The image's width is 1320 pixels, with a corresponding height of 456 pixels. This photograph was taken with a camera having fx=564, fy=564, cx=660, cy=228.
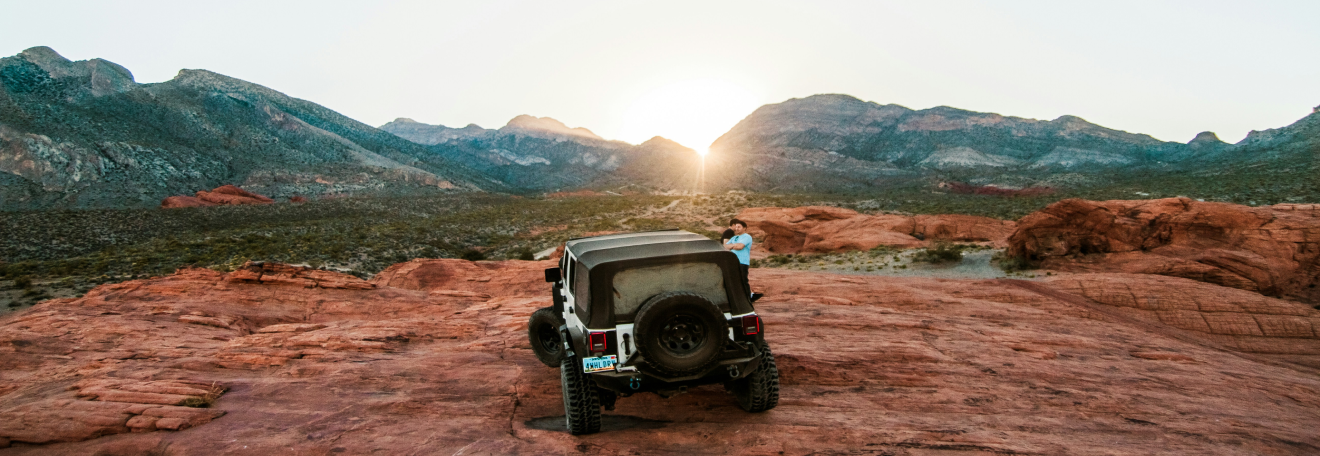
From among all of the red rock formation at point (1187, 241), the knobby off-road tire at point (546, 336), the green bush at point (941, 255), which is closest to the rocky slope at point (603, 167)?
the green bush at point (941, 255)

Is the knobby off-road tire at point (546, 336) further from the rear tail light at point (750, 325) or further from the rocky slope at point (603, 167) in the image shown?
the rocky slope at point (603, 167)

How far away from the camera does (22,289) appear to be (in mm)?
22516

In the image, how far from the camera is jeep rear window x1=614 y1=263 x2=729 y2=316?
18.9 feet

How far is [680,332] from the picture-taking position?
18.4 ft

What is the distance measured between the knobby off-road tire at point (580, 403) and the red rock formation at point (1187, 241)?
19.8 meters

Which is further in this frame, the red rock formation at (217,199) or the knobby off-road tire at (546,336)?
the red rock formation at (217,199)

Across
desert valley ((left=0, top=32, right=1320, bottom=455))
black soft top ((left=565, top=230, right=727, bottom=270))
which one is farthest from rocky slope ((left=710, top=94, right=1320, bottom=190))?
black soft top ((left=565, top=230, right=727, bottom=270))

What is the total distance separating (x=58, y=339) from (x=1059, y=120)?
184112 millimetres

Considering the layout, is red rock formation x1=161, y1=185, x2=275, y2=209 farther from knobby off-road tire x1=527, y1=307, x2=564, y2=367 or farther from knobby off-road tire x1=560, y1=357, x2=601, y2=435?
knobby off-road tire x1=560, y1=357, x2=601, y2=435

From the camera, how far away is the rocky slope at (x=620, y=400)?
5.51 m

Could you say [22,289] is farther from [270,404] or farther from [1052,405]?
[1052,405]

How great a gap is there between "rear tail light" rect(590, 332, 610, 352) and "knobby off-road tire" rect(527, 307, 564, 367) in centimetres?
223

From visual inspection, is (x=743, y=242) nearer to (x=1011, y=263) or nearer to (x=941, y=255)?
(x=1011, y=263)

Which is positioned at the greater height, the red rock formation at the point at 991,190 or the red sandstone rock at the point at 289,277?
the red rock formation at the point at 991,190
